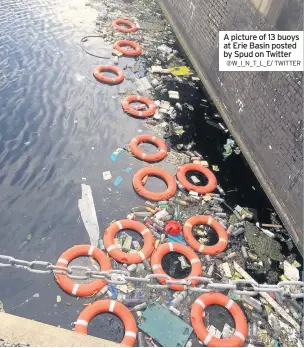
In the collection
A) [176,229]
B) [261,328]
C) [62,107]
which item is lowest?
[261,328]

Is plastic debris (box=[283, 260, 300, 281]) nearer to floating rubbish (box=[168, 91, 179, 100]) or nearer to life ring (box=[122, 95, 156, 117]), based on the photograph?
life ring (box=[122, 95, 156, 117])

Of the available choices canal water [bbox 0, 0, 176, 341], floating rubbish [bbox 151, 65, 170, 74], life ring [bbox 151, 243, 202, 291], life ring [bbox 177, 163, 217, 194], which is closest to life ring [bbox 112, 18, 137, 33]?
canal water [bbox 0, 0, 176, 341]

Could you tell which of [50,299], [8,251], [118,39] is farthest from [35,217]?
[118,39]

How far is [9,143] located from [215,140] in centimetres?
586

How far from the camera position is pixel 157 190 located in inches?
349

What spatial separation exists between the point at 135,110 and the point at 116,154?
2.00m

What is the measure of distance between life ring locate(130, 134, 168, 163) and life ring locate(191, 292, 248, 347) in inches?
159

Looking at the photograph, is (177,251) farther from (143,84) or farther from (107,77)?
→ (107,77)

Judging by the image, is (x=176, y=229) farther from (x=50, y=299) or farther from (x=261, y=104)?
(x=261, y=104)

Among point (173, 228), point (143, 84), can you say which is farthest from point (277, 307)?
point (143, 84)

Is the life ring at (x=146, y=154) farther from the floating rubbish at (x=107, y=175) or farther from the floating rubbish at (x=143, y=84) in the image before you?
the floating rubbish at (x=143, y=84)

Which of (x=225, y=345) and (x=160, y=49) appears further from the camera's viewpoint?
(x=160, y=49)

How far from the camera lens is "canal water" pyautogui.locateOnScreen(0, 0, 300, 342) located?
655 centimetres

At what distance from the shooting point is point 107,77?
39.0 ft
